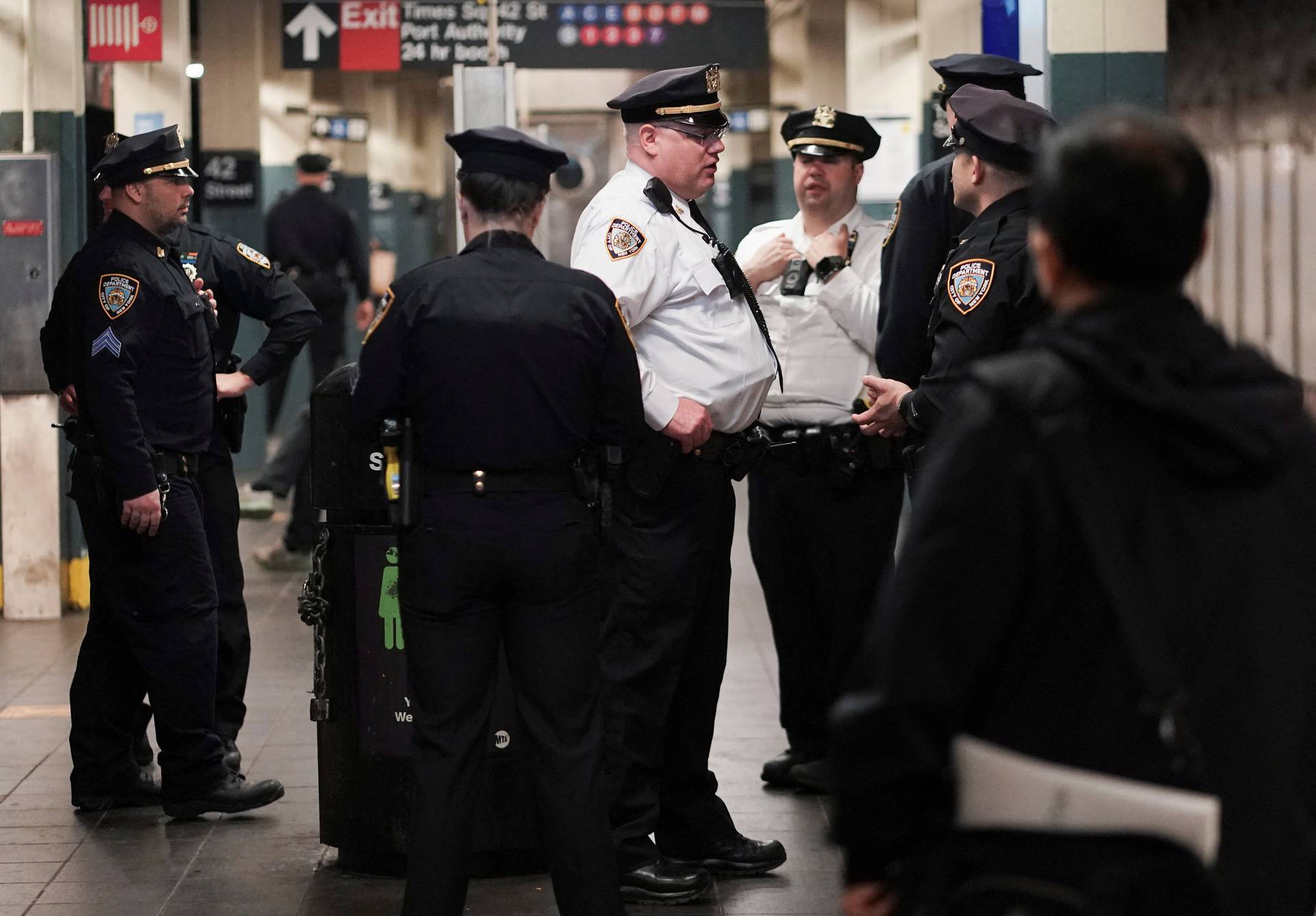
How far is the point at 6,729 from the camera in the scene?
5.62 meters

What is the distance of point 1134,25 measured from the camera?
532 cm

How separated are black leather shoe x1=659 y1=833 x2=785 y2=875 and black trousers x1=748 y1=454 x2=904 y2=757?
709 mm

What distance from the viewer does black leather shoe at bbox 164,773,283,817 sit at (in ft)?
15.0

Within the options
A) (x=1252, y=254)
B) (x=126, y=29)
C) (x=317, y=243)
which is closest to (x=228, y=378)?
(x=126, y=29)

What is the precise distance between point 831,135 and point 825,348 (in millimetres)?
620

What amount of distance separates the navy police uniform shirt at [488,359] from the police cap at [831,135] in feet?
5.88

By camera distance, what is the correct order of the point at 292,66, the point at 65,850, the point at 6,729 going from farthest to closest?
the point at 292,66 → the point at 6,729 → the point at 65,850

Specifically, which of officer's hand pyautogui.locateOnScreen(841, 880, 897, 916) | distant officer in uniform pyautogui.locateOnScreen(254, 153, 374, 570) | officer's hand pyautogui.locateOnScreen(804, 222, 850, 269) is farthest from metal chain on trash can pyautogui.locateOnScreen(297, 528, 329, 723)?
distant officer in uniform pyautogui.locateOnScreen(254, 153, 374, 570)

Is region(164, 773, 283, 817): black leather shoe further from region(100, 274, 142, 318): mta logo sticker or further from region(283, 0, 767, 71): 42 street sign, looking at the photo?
region(283, 0, 767, 71): 42 street sign

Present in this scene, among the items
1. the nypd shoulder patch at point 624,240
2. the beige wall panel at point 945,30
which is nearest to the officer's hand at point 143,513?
the nypd shoulder patch at point 624,240

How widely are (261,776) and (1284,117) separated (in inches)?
284

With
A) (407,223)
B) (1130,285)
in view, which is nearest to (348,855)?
(1130,285)

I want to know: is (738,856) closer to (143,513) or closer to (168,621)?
(168,621)

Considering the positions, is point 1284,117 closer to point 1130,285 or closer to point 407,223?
point 1130,285
